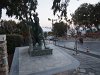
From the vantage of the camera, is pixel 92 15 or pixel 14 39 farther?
pixel 92 15

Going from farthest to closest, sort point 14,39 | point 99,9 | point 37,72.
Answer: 1. point 99,9
2. point 14,39
3. point 37,72

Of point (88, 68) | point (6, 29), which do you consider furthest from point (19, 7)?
point (6, 29)

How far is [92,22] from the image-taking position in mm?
65562

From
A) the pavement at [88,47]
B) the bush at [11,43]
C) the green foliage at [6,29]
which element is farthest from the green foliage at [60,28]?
the bush at [11,43]

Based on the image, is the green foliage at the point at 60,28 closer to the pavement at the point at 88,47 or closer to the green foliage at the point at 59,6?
the pavement at the point at 88,47

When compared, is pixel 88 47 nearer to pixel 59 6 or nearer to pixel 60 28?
pixel 59 6

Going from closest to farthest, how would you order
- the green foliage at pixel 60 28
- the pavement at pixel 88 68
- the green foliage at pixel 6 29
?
the pavement at pixel 88 68, the green foliage at pixel 6 29, the green foliage at pixel 60 28

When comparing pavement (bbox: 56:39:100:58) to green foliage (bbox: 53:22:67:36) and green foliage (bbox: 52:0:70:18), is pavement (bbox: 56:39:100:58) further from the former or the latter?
green foliage (bbox: 53:22:67:36)

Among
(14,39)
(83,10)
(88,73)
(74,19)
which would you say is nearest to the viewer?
(88,73)

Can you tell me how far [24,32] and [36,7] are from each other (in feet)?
64.0

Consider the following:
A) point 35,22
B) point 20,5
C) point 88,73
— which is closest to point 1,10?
point 20,5

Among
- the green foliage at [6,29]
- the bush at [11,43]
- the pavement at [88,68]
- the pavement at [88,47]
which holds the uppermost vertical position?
the green foliage at [6,29]

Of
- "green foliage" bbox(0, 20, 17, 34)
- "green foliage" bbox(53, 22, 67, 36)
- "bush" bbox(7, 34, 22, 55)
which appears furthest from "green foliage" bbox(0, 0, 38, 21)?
"green foliage" bbox(53, 22, 67, 36)

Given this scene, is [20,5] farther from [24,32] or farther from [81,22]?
[81,22]
